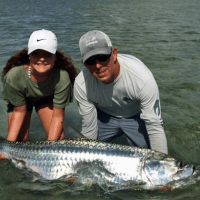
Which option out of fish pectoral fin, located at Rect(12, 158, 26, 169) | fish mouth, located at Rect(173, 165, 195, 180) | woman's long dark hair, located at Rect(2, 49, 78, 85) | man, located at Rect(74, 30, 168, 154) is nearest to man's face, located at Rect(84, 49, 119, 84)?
man, located at Rect(74, 30, 168, 154)

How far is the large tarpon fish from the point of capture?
121 inches

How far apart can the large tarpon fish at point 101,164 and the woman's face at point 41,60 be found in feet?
3.32

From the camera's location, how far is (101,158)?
329 centimetres

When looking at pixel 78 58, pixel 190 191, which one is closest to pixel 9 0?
pixel 78 58

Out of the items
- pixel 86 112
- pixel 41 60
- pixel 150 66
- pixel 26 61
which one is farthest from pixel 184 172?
pixel 150 66

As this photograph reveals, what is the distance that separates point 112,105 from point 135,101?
1.15ft

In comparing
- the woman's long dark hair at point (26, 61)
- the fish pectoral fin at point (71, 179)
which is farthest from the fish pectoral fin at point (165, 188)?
the woman's long dark hair at point (26, 61)

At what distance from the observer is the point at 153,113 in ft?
11.2

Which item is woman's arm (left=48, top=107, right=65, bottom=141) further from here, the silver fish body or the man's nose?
the man's nose

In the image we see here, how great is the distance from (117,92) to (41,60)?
1.12 m

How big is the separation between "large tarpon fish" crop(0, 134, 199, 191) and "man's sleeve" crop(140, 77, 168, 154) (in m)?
0.26

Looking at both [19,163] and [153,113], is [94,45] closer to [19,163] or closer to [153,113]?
[153,113]

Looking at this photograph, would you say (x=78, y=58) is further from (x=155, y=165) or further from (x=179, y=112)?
(x=155, y=165)

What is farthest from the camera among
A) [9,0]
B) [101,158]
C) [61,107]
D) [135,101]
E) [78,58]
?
[9,0]
